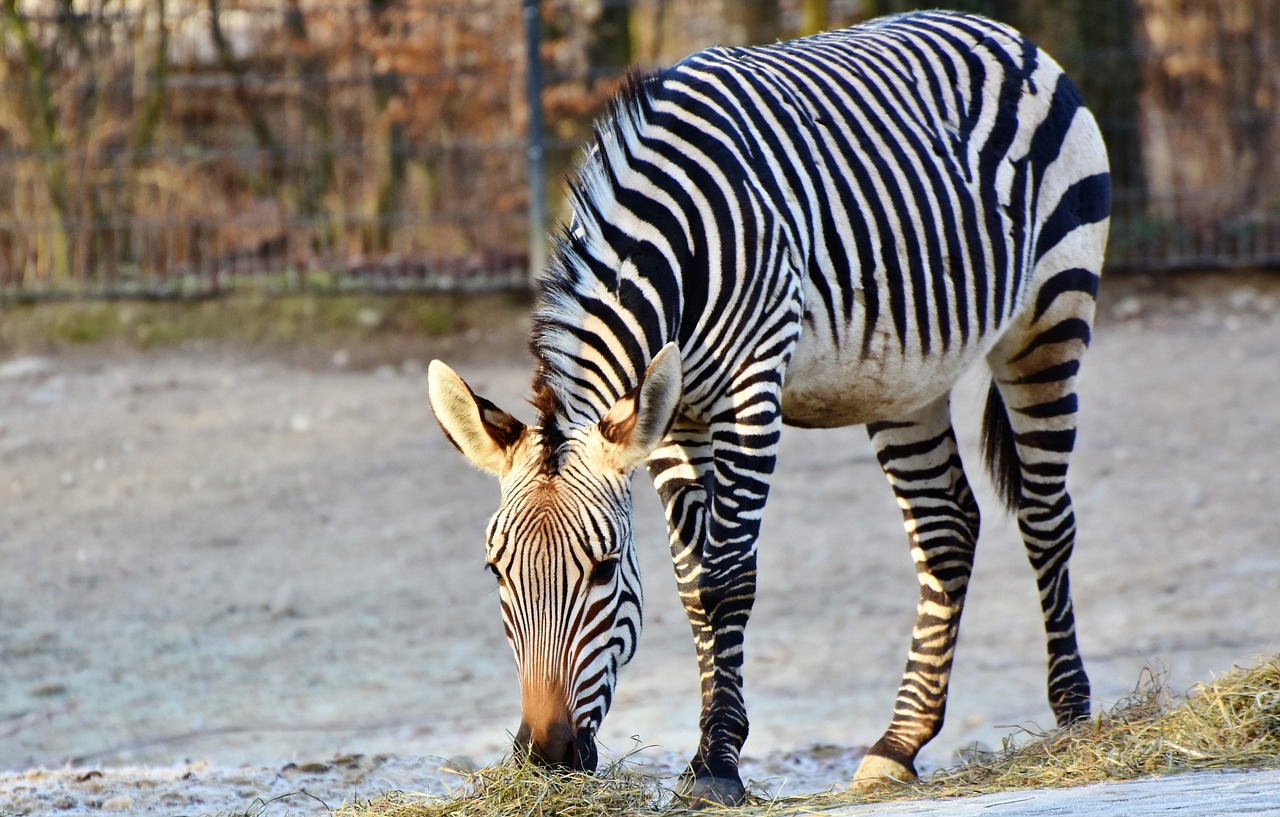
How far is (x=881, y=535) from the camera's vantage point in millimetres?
7348

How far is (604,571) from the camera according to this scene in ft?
10.3

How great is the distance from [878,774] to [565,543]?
1.73 m

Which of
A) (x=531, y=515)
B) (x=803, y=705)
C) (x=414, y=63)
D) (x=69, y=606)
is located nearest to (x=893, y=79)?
(x=531, y=515)

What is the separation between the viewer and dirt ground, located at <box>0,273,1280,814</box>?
514 cm

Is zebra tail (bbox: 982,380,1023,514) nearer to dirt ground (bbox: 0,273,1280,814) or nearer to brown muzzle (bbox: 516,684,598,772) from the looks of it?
dirt ground (bbox: 0,273,1280,814)

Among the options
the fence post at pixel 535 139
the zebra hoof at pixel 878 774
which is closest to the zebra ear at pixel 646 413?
the zebra hoof at pixel 878 774

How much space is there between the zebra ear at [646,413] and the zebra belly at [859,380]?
0.66 m

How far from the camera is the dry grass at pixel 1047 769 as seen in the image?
3.14m

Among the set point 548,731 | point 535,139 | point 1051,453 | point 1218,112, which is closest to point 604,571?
point 548,731

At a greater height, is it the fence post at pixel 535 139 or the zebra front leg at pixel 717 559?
the fence post at pixel 535 139

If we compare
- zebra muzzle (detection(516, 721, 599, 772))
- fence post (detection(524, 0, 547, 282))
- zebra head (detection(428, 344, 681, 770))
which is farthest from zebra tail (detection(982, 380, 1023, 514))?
fence post (detection(524, 0, 547, 282))

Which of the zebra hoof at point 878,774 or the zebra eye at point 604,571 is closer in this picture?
the zebra eye at point 604,571

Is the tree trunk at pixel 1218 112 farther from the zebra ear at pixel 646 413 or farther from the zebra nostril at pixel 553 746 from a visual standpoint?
the zebra nostril at pixel 553 746

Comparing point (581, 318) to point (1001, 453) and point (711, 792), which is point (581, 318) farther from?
point (1001, 453)
